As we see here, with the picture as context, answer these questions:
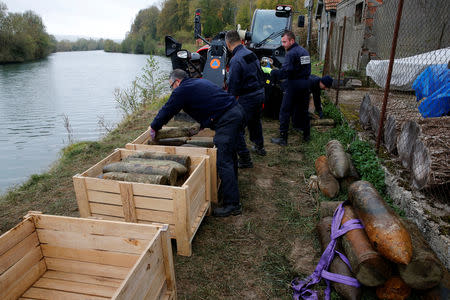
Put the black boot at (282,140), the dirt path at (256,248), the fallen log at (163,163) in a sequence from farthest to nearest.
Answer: the black boot at (282,140) → the fallen log at (163,163) → the dirt path at (256,248)

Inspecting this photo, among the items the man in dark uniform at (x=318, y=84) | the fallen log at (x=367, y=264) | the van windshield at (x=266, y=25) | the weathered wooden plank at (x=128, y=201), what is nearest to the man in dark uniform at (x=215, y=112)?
the weathered wooden plank at (x=128, y=201)

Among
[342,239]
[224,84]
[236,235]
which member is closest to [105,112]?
[224,84]

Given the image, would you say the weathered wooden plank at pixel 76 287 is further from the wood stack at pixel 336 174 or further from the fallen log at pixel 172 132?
the wood stack at pixel 336 174

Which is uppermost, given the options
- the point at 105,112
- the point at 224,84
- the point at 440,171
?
the point at 224,84

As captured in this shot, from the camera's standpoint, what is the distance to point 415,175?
3.25 meters

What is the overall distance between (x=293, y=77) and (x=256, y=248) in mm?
3610

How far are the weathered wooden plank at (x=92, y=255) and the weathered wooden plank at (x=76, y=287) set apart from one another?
184 mm

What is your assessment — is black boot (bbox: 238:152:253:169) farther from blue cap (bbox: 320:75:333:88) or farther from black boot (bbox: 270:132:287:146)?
blue cap (bbox: 320:75:333:88)

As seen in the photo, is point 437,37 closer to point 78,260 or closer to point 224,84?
point 224,84

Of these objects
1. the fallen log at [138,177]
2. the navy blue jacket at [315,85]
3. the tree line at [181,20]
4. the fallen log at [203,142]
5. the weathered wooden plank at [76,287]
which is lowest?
the weathered wooden plank at [76,287]

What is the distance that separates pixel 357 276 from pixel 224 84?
5413 millimetres

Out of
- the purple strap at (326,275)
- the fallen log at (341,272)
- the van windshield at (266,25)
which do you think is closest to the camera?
the fallen log at (341,272)

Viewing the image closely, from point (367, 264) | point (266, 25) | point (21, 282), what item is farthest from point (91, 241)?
point (266, 25)

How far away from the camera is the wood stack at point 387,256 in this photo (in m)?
2.21
